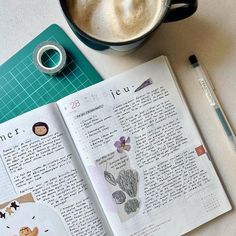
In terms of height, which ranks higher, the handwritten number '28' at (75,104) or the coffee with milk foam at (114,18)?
the coffee with milk foam at (114,18)

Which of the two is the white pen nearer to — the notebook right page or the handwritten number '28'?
the notebook right page

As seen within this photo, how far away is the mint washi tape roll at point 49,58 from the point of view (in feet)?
2.02

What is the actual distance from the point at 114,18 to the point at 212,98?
0.19 meters

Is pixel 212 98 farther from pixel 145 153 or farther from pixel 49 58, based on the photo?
pixel 49 58

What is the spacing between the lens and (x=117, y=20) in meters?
0.56

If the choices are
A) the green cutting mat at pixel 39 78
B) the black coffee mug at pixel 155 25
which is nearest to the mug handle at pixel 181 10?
the black coffee mug at pixel 155 25

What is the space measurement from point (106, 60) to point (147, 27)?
0.10 metres

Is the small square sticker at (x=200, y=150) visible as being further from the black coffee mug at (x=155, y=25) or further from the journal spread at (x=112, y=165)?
the black coffee mug at (x=155, y=25)

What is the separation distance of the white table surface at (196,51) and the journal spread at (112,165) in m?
0.02

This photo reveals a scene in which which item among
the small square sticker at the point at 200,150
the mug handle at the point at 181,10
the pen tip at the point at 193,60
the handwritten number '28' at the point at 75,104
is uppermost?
the mug handle at the point at 181,10

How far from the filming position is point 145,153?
616mm

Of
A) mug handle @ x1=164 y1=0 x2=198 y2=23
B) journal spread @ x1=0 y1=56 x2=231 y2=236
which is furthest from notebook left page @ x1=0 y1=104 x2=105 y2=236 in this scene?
mug handle @ x1=164 y1=0 x2=198 y2=23

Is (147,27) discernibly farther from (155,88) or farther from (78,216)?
(78,216)

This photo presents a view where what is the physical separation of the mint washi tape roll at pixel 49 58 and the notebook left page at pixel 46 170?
6 centimetres
